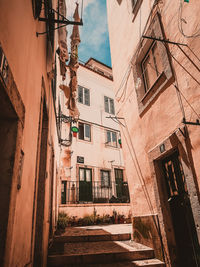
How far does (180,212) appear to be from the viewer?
409 cm

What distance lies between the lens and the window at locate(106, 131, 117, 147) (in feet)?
52.0

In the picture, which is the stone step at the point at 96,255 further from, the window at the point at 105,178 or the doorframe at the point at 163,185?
the window at the point at 105,178

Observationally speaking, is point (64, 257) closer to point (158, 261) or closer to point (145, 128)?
point (158, 261)

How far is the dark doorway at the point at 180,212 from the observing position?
12.1 ft

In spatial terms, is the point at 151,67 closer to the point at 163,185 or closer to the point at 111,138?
the point at 163,185

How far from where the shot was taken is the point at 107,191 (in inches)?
543

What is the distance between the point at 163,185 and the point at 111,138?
456 inches

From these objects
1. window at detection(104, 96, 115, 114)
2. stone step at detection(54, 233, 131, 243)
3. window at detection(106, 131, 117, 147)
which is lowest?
stone step at detection(54, 233, 131, 243)

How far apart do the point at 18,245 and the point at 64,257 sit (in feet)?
8.88

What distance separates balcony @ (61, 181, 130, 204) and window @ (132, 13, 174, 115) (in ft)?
27.5

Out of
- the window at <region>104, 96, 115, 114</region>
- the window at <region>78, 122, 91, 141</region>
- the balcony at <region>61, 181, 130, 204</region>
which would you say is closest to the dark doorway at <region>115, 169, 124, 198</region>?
the balcony at <region>61, 181, 130, 204</region>

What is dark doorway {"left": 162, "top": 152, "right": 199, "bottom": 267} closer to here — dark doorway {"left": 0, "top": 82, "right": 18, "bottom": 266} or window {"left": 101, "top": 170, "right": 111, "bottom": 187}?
dark doorway {"left": 0, "top": 82, "right": 18, "bottom": 266}

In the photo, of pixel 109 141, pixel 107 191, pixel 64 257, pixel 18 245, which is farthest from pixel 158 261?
pixel 109 141

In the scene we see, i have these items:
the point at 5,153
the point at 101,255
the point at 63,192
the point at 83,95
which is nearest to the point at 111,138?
the point at 83,95
